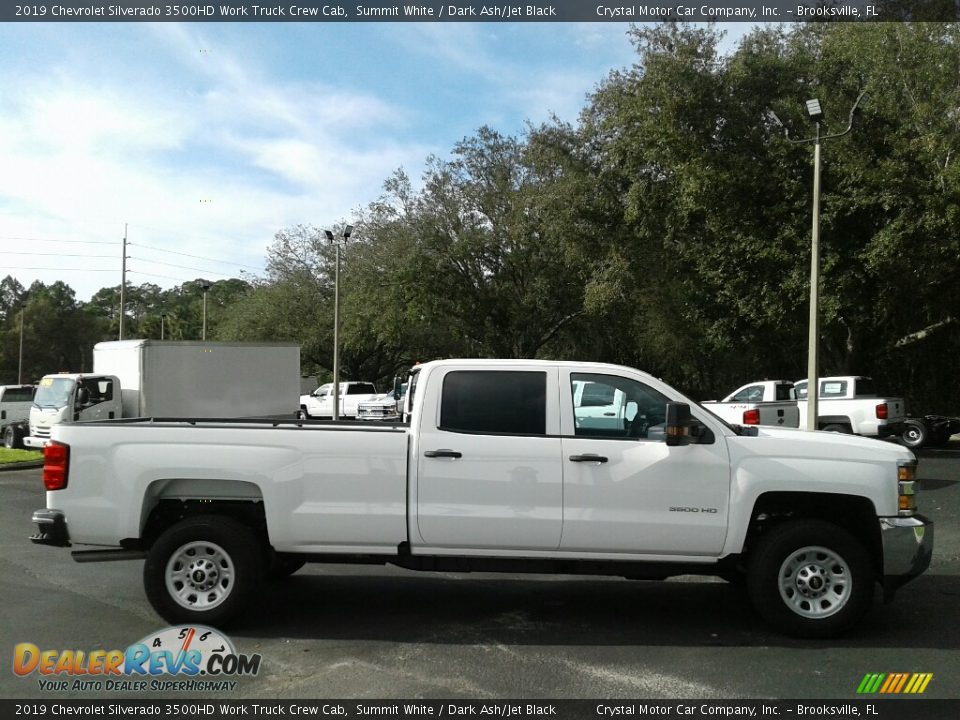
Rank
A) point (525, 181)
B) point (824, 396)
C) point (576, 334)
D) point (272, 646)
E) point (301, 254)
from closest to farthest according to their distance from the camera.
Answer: point (272, 646) < point (824, 396) < point (525, 181) < point (576, 334) < point (301, 254)

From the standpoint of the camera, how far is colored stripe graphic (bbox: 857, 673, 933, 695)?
518 centimetres

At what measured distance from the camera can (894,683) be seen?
5312mm

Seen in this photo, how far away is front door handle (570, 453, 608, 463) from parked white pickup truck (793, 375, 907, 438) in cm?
1729

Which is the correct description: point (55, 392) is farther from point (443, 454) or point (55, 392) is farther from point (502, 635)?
point (502, 635)

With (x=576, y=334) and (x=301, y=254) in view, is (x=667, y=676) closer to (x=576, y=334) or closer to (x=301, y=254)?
(x=576, y=334)

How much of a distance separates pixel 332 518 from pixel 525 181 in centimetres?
3085

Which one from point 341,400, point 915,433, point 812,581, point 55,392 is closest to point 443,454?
point 812,581

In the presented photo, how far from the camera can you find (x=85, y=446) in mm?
6363

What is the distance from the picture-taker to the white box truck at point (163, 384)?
65.0 ft

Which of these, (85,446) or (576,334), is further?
(576,334)

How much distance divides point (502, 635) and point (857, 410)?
58.3ft

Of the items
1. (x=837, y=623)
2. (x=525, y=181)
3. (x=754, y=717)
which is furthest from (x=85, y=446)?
(x=525, y=181)

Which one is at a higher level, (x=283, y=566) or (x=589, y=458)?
(x=589, y=458)

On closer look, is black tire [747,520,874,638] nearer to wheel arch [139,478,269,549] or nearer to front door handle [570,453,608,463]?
front door handle [570,453,608,463]
